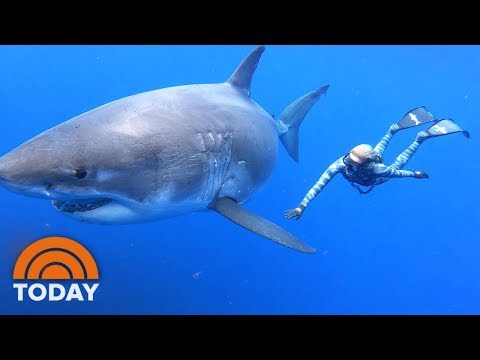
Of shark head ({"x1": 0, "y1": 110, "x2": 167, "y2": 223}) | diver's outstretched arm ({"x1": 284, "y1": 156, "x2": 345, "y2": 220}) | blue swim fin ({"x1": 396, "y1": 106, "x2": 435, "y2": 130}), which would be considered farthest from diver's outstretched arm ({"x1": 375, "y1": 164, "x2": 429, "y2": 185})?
shark head ({"x1": 0, "y1": 110, "x2": 167, "y2": 223})

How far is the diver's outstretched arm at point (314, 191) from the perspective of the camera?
5.72m

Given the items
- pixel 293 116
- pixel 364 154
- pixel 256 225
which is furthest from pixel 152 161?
pixel 293 116

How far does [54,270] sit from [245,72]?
150 inches

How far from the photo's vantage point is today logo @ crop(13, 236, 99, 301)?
20.4 feet

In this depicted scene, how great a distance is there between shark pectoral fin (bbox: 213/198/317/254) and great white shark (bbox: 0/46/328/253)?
0.01 meters

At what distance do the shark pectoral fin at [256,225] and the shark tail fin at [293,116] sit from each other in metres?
3.05

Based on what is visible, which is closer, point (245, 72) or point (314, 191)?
point (314, 191)

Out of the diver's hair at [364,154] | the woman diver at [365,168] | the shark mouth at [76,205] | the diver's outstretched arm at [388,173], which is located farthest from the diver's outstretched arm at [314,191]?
the shark mouth at [76,205]

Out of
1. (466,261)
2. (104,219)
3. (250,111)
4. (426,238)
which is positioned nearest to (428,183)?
(426,238)

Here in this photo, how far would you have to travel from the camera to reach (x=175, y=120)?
4266 mm

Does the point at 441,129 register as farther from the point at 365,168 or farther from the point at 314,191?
the point at 314,191

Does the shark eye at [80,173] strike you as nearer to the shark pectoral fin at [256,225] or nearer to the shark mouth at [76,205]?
the shark mouth at [76,205]

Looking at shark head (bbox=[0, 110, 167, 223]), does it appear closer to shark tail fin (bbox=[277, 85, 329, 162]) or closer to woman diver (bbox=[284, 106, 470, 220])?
woman diver (bbox=[284, 106, 470, 220])

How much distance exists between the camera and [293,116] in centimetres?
797
